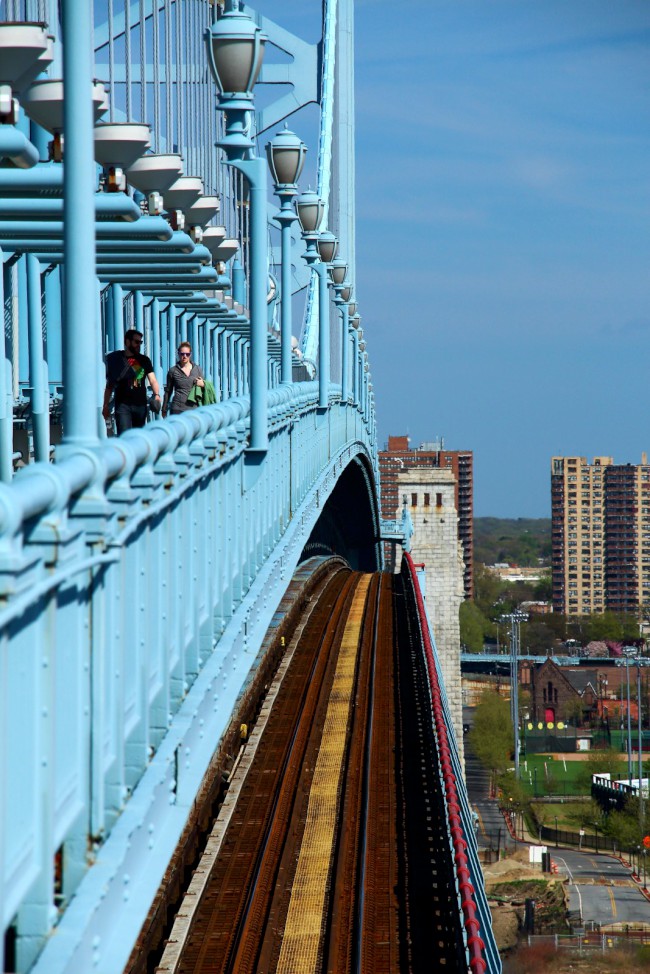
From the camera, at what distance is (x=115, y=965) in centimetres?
473

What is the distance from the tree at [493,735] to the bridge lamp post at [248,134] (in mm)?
94864

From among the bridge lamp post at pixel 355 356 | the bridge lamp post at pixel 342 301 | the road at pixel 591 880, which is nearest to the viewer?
the bridge lamp post at pixel 342 301

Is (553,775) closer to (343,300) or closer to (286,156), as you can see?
(343,300)

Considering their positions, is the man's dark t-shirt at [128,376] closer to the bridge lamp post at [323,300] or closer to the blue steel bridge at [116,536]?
the blue steel bridge at [116,536]

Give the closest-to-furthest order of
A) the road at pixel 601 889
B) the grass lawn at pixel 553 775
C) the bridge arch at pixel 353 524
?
the bridge arch at pixel 353 524
the road at pixel 601 889
the grass lawn at pixel 553 775

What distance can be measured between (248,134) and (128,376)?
188 centimetres

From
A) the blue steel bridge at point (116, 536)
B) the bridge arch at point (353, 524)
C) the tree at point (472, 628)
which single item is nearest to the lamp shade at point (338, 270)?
the blue steel bridge at point (116, 536)

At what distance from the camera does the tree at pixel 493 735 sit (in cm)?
10438

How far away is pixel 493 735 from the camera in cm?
10688

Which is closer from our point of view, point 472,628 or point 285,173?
point 285,173

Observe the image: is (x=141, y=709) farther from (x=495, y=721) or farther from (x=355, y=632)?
(x=495, y=721)

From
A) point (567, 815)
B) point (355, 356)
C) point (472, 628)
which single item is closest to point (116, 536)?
point (355, 356)

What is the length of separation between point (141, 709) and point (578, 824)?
9041cm

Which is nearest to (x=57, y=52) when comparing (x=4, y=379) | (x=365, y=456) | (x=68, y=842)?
(x=4, y=379)
